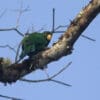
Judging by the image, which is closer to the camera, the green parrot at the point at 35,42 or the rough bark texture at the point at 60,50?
the rough bark texture at the point at 60,50

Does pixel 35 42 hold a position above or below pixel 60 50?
below

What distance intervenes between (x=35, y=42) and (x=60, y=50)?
60 centimetres

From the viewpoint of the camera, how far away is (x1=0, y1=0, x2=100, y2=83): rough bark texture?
1760 millimetres

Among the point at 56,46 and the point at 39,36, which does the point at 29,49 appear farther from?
the point at 56,46

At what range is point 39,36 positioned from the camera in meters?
2.39

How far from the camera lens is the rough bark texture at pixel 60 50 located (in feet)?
5.77

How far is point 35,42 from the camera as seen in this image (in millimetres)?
2355

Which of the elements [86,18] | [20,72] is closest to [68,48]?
[86,18]

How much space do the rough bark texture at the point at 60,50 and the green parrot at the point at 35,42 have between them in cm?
25

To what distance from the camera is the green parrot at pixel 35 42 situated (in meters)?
2.20

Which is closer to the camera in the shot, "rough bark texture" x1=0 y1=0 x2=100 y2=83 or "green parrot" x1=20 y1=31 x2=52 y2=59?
"rough bark texture" x1=0 y1=0 x2=100 y2=83

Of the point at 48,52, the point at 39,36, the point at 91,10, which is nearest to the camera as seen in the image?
the point at 91,10

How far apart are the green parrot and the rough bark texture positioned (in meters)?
0.25

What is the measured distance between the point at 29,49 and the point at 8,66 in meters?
0.33
